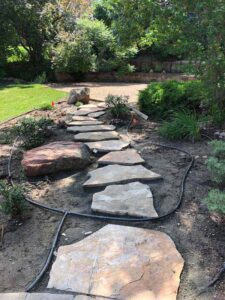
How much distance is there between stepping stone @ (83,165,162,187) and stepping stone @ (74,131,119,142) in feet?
3.56

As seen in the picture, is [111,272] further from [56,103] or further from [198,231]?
[56,103]

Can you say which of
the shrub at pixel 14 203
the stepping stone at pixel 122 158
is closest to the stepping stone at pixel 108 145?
the stepping stone at pixel 122 158

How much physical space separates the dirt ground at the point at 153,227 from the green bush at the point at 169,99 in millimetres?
1824

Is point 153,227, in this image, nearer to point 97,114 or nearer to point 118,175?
point 118,175

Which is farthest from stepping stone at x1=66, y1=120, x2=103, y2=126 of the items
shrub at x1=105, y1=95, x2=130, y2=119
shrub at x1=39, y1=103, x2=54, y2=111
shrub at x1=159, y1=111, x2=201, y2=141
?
shrub at x1=39, y1=103, x2=54, y2=111

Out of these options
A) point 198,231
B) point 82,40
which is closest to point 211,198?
point 198,231

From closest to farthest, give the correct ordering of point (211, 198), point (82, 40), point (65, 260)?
point (65, 260)
point (211, 198)
point (82, 40)

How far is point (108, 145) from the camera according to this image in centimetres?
450

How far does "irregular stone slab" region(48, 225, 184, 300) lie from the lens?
6.77 feet

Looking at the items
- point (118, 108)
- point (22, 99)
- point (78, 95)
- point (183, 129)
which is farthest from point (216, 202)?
point (22, 99)

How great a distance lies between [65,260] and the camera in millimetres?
2344

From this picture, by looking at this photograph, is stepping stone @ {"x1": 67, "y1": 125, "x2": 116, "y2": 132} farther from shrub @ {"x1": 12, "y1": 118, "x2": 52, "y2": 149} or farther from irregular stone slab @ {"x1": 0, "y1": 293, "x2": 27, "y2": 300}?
irregular stone slab @ {"x1": 0, "y1": 293, "x2": 27, "y2": 300}

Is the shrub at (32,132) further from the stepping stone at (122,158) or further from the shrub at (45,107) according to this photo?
the shrub at (45,107)

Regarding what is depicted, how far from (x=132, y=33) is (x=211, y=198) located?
3919mm
